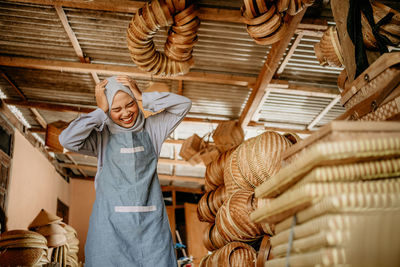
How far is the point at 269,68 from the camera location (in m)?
5.05

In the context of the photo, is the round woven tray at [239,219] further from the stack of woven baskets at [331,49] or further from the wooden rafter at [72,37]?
the wooden rafter at [72,37]

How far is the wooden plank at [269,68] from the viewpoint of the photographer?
4.08 metres

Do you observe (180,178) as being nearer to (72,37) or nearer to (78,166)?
(78,166)

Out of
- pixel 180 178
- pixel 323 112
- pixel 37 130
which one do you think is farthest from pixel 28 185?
pixel 323 112

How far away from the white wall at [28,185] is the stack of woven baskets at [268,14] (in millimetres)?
5547

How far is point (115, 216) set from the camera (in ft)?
7.71

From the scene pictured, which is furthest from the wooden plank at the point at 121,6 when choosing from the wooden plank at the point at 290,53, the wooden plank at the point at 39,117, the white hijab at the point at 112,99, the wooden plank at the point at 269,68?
the wooden plank at the point at 39,117

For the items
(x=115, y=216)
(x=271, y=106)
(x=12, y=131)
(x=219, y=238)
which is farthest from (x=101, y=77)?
(x=115, y=216)

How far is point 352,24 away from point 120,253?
190 cm

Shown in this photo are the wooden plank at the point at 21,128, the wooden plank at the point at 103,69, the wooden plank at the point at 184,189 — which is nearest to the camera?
the wooden plank at the point at 103,69

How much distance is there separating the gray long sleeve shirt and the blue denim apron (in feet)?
0.35

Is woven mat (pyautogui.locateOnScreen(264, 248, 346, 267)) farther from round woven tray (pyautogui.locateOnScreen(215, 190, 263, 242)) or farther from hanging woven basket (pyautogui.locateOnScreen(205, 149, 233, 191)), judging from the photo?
hanging woven basket (pyautogui.locateOnScreen(205, 149, 233, 191))

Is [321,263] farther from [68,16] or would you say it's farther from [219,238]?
[68,16]

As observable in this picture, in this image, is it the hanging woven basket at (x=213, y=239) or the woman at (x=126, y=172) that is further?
the hanging woven basket at (x=213, y=239)
